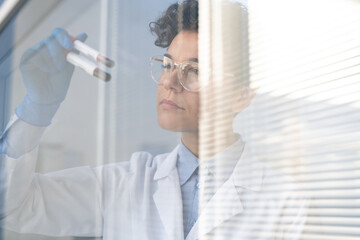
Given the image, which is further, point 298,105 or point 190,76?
point 190,76

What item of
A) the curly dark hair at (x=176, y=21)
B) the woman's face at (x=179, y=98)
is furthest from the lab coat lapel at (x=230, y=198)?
the curly dark hair at (x=176, y=21)

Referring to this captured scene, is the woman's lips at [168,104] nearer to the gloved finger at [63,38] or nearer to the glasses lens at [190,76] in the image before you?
the glasses lens at [190,76]

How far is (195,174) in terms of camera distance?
78 cm

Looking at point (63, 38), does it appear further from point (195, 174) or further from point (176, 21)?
point (195, 174)

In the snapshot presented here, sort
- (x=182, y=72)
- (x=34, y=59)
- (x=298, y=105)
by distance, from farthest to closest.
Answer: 1. (x=34, y=59)
2. (x=182, y=72)
3. (x=298, y=105)

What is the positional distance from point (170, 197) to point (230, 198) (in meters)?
0.12

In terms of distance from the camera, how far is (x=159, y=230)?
777mm

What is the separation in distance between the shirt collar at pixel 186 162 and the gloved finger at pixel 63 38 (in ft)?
1.06

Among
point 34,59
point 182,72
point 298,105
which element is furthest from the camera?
point 34,59

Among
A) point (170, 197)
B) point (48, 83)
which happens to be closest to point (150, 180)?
point (170, 197)

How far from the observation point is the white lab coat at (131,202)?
722mm

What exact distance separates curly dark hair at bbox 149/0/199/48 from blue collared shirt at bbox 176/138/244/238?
23 centimetres

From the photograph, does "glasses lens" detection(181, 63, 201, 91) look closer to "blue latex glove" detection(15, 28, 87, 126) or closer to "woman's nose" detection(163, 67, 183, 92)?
"woman's nose" detection(163, 67, 183, 92)

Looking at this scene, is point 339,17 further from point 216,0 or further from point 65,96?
point 65,96
